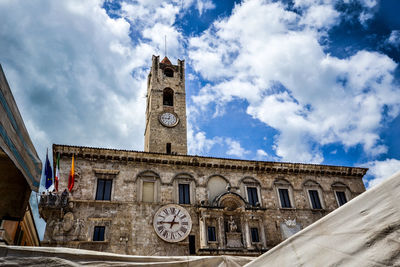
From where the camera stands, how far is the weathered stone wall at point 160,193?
18266mm

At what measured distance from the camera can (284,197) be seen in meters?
22.7

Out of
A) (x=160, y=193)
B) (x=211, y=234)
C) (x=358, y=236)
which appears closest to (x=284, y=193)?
(x=211, y=234)

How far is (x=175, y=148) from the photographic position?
26984 mm

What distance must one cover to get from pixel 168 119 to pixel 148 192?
32.1 feet

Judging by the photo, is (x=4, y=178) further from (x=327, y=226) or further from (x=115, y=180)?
(x=115, y=180)

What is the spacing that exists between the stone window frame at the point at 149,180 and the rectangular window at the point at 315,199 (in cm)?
1151

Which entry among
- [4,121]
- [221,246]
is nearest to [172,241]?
[221,246]

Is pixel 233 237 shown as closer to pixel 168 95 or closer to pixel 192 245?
pixel 192 245

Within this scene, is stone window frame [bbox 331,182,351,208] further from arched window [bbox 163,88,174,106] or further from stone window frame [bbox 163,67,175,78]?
stone window frame [bbox 163,67,175,78]

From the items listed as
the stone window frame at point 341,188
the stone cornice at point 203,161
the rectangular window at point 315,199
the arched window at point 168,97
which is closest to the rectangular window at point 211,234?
the stone cornice at point 203,161

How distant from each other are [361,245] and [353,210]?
0.32 metres

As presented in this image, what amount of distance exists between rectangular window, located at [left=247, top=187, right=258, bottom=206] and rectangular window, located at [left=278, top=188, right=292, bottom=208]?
6.36 ft

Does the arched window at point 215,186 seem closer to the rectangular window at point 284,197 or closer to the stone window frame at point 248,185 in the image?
the stone window frame at point 248,185

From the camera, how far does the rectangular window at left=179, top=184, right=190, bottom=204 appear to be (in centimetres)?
2062
